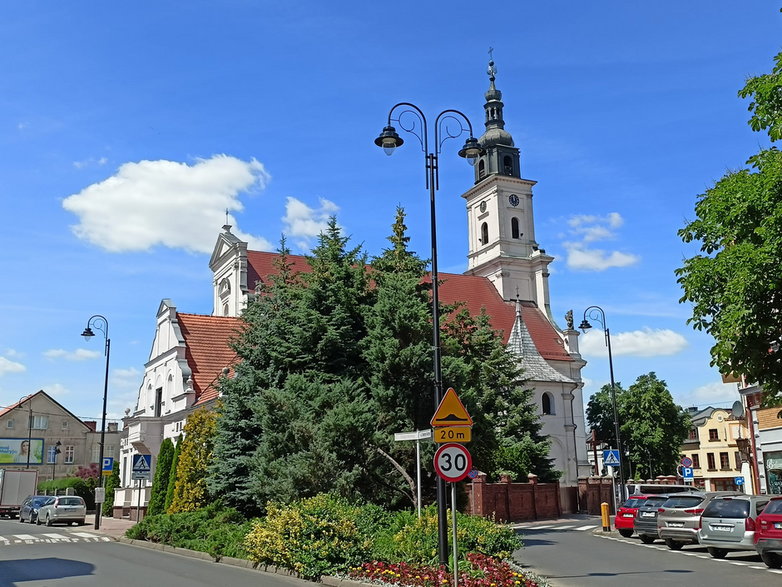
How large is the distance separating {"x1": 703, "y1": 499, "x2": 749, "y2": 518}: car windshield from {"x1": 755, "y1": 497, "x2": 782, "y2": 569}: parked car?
1.92 metres

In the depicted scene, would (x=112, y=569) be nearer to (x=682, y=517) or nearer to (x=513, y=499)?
(x=682, y=517)

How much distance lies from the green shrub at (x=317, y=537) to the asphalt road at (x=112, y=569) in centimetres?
38

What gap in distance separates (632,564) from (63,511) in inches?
1161

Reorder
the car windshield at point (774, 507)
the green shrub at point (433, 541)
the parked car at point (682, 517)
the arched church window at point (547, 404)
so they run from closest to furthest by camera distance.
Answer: the green shrub at point (433, 541)
the car windshield at point (774, 507)
the parked car at point (682, 517)
the arched church window at point (547, 404)

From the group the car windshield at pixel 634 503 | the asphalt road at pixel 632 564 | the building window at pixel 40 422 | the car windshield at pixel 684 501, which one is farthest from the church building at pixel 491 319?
the building window at pixel 40 422

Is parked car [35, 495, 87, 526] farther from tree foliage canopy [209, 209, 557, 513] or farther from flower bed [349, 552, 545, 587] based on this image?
flower bed [349, 552, 545, 587]

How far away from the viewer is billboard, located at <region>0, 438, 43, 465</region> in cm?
8488

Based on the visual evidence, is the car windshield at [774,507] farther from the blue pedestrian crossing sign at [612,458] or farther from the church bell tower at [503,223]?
the church bell tower at [503,223]

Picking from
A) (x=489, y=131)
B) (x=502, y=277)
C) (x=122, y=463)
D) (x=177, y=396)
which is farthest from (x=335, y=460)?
(x=489, y=131)

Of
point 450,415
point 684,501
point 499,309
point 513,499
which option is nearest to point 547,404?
point 499,309

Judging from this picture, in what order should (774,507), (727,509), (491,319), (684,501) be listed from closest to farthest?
1. (774,507)
2. (727,509)
3. (684,501)
4. (491,319)

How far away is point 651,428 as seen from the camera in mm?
67250

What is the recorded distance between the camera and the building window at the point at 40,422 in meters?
87.4

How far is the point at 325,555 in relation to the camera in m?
14.2
